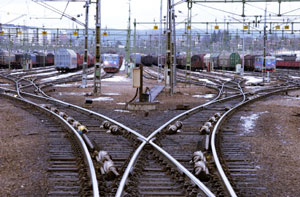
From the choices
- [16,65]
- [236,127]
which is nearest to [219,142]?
[236,127]

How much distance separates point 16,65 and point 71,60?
21420 mm

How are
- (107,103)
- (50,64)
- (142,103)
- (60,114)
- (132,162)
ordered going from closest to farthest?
1. (132,162)
2. (60,114)
3. (142,103)
4. (107,103)
5. (50,64)

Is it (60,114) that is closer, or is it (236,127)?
(236,127)

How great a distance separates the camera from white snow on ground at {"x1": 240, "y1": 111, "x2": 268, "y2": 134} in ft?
49.3

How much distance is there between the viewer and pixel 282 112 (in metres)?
20.5

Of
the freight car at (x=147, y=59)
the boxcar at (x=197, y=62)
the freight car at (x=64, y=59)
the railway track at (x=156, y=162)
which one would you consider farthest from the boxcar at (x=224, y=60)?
the railway track at (x=156, y=162)

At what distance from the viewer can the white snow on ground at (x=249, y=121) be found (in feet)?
49.3

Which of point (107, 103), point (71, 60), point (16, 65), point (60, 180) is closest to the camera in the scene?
point (60, 180)

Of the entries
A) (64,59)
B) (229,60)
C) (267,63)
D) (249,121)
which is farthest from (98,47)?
(229,60)

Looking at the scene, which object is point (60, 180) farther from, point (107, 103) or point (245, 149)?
point (107, 103)

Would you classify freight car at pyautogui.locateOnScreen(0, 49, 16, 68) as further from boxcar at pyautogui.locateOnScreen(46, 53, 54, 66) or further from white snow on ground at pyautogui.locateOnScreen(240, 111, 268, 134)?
white snow on ground at pyautogui.locateOnScreen(240, 111, 268, 134)

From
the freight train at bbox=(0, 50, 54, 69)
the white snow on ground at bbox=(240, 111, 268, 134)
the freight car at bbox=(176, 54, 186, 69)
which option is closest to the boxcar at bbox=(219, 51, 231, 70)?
the freight car at bbox=(176, 54, 186, 69)

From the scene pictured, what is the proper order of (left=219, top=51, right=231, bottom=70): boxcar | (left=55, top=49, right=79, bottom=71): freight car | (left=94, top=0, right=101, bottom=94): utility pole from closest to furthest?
(left=94, top=0, right=101, bottom=94): utility pole, (left=55, top=49, right=79, bottom=71): freight car, (left=219, top=51, right=231, bottom=70): boxcar

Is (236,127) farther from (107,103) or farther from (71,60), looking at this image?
(71,60)
